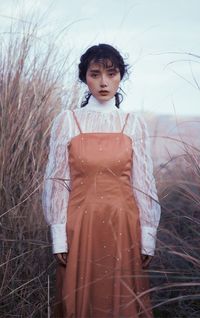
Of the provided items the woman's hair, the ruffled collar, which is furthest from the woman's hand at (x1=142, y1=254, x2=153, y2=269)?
the woman's hair

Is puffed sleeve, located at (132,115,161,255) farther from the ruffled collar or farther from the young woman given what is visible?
the ruffled collar

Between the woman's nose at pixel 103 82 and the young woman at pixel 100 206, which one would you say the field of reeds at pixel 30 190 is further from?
the woman's nose at pixel 103 82

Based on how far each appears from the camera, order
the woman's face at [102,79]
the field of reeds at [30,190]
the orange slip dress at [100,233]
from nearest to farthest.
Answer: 1. the orange slip dress at [100,233]
2. the woman's face at [102,79]
3. the field of reeds at [30,190]

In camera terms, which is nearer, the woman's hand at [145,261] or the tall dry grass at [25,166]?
the woman's hand at [145,261]

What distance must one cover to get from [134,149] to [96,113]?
0.65ft

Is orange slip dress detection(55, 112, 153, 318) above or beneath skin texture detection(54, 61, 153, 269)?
beneath

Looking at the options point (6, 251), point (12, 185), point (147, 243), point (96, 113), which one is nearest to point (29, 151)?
point (12, 185)

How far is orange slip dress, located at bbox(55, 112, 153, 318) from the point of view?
89.9 inches

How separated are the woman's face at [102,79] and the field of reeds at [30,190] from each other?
0.36 m

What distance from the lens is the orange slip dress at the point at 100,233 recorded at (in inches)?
89.9

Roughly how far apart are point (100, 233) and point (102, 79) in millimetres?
549

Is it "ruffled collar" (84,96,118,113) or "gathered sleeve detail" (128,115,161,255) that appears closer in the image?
"gathered sleeve detail" (128,115,161,255)

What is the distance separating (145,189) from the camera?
235cm

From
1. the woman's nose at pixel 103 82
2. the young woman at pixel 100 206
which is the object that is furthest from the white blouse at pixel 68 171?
the woman's nose at pixel 103 82
